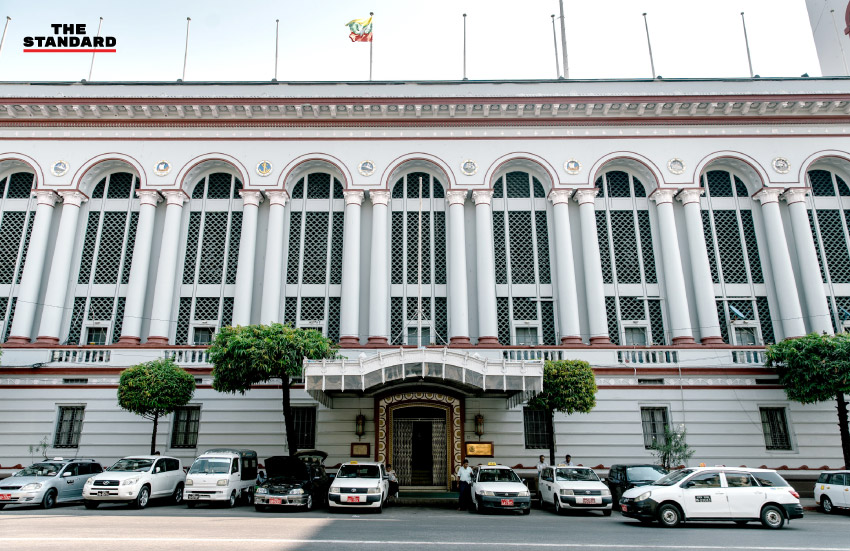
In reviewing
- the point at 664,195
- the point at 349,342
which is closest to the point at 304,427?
the point at 349,342

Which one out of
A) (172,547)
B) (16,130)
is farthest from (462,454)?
(16,130)

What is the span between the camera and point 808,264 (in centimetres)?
2659

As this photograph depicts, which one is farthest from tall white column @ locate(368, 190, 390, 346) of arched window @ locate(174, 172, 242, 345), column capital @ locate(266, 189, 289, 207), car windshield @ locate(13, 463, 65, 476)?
car windshield @ locate(13, 463, 65, 476)

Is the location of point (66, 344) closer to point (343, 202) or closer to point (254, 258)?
point (254, 258)

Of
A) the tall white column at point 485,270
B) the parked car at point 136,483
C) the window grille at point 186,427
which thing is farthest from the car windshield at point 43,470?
the tall white column at point 485,270

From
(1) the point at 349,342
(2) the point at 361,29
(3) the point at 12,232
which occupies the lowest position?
(1) the point at 349,342

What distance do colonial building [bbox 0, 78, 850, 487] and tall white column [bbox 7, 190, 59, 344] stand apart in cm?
12

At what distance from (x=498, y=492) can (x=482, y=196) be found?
14617 mm

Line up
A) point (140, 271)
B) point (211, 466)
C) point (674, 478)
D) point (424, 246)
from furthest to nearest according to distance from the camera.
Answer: point (424, 246), point (140, 271), point (211, 466), point (674, 478)

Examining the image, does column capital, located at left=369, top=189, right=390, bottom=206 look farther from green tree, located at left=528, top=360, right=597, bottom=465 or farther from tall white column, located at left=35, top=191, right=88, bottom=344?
tall white column, located at left=35, top=191, right=88, bottom=344

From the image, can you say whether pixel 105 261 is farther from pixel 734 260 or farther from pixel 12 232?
pixel 734 260

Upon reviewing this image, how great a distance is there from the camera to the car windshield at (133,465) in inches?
733

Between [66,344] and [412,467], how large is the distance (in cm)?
1637

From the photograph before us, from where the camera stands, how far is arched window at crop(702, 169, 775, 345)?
26.6 m
